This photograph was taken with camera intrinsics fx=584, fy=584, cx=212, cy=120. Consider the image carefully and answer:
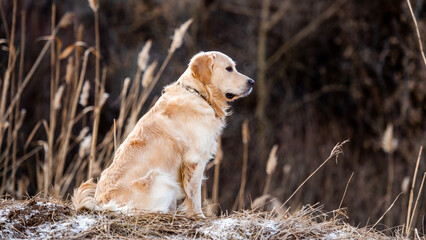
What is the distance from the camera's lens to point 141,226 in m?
3.20

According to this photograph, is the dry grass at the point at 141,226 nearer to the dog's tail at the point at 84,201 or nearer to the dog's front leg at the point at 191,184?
the dog's tail at the point at 84,201

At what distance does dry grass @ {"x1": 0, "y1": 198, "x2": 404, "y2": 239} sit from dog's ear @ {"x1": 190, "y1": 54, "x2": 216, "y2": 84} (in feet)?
4.21

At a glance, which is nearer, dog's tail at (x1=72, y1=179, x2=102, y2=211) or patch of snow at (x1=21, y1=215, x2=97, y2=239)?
patch of snow at (x1=21, y1=215, x2=97, y2=239)

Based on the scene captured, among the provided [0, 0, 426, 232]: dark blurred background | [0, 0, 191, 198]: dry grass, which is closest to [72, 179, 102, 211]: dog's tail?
[0, 0, 191, 198]: dry grass

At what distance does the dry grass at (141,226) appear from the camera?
9.94ft

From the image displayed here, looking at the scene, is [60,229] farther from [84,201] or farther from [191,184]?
[191,184]

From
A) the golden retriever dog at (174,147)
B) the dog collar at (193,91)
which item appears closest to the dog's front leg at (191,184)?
the golden retriever dog at (174,147)

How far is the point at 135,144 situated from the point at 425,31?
318 inches

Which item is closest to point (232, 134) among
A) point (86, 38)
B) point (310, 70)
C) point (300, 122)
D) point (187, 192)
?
point (300, 122)

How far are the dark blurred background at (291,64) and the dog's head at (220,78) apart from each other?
615 centimetres

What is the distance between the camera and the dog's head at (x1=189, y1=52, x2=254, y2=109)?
4309 mm

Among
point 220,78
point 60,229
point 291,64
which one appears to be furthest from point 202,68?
point 291,64

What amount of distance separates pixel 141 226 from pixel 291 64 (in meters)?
9.03

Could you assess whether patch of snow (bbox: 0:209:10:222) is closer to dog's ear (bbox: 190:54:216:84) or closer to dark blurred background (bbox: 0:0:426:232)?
dog's ear (bbox: 190:54:216:84)
